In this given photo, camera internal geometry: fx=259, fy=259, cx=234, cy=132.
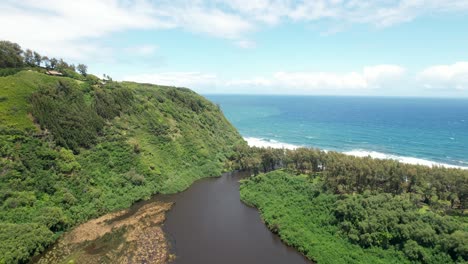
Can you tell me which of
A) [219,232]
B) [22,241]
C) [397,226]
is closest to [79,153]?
[22,241]

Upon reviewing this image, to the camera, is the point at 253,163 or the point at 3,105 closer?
the point at 3,105

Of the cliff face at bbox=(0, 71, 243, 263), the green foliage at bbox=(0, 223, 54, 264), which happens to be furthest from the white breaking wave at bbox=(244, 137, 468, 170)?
the green foliage at bbox=(0, 223, 54, 264)

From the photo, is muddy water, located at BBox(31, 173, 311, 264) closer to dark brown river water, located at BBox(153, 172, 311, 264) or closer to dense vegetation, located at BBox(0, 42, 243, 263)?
dark brown river water, located at BBox(153, 172, 311, 264)

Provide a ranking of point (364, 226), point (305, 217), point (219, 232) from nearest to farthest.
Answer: point (364, 226) → point (219, 232) → point (305, 217)

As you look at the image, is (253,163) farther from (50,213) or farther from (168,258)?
(50,213)

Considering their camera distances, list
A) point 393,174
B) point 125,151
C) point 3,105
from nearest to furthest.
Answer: point 393,174
point 3,105
point 125,151

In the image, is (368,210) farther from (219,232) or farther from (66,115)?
(66,115)

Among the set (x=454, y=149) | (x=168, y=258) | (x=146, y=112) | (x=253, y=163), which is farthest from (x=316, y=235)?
(x=454, y=149)
